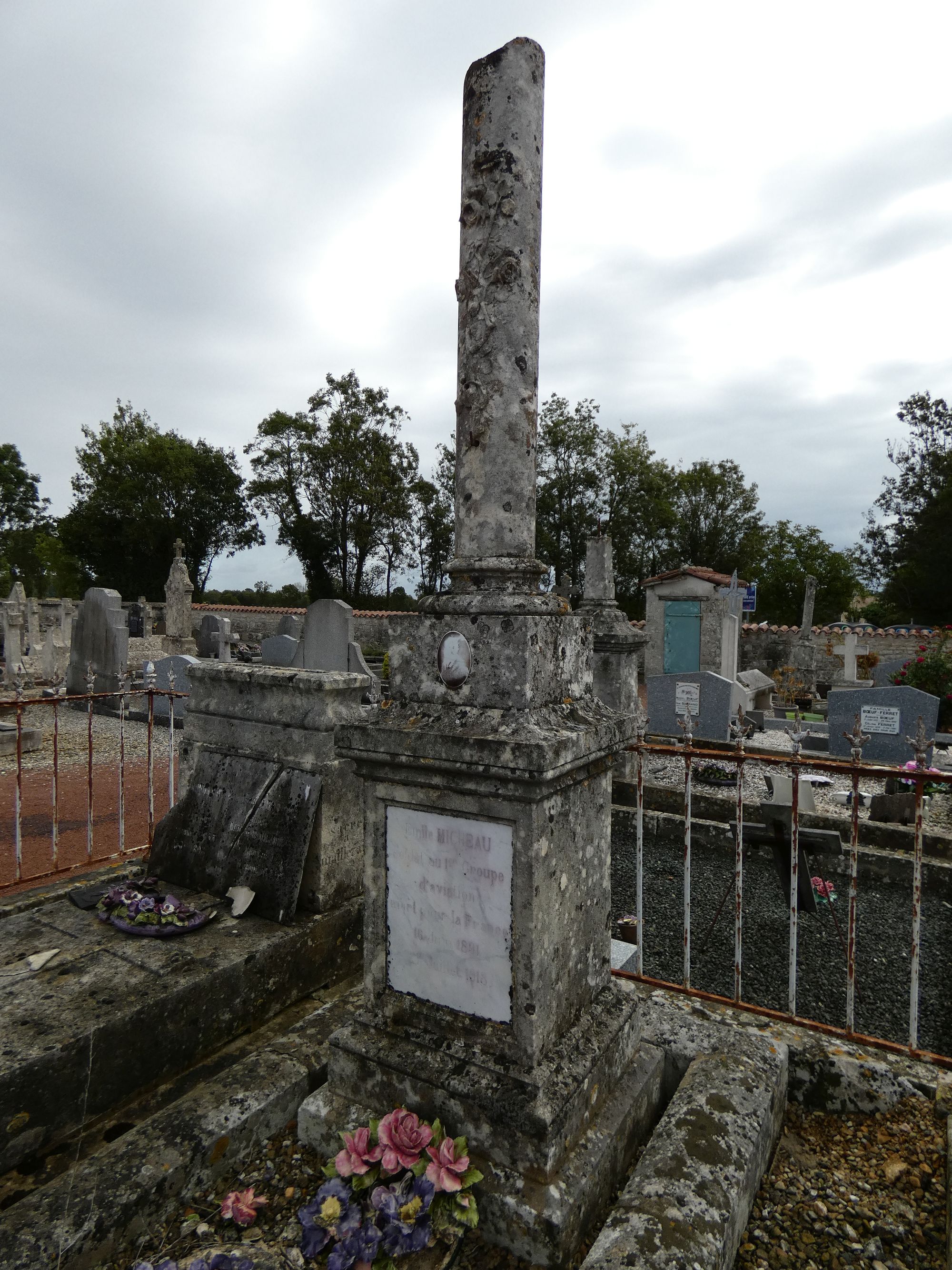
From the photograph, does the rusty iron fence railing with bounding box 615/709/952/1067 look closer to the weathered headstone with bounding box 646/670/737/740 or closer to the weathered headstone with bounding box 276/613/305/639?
the weathered headstone with bounding box 646/670/737/740

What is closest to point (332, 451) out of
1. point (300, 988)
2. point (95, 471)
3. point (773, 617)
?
point (95, 471)

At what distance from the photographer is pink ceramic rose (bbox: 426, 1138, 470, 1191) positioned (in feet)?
5.49

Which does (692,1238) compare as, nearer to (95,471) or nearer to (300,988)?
(300,988)

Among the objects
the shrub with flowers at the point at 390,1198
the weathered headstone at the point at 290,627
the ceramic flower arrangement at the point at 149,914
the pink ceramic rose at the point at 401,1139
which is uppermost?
the weathered headstone at the point at 290,627

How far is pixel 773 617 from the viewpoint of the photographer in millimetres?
34469

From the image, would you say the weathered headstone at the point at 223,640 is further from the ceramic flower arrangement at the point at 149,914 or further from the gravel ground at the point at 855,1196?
the gravel ground at the point at 855,1196

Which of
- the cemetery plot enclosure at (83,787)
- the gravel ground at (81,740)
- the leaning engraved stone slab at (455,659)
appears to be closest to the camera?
the leaning engraved stone slab at (455,659)

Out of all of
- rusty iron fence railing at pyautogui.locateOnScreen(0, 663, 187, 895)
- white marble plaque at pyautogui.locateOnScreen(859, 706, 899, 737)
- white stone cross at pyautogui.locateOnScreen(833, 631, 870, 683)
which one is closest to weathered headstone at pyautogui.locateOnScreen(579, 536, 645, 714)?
white marble plaque at pyautogui.locateOnScreen(859, 706, 899, 737)

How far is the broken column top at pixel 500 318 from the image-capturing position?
1997mm

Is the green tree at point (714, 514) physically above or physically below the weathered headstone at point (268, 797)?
above

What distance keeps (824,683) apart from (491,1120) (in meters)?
20.2

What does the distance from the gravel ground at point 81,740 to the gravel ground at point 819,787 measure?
5992 mm

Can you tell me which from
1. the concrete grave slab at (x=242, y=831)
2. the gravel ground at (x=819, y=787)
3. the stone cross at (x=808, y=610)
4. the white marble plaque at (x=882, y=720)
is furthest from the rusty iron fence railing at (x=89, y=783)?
the stone cross at (x=808, y=610)

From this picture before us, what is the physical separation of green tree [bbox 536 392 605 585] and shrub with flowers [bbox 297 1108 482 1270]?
32001mm
